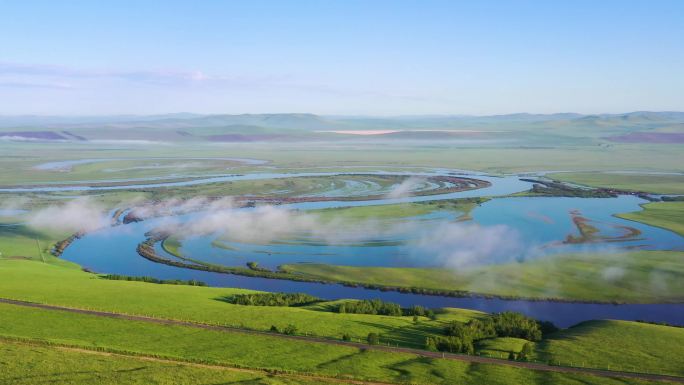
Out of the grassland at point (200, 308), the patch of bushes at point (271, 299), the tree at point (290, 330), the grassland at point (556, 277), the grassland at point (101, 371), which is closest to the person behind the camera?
the grassland at point (101, 371)

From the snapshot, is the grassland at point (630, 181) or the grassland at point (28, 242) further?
the grassland at point (630, 181)

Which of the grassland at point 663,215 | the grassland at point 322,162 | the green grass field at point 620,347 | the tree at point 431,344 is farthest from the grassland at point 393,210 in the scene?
the grassland at point 322,162

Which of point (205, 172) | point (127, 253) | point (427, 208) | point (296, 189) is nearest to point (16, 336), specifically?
point (127, 253)

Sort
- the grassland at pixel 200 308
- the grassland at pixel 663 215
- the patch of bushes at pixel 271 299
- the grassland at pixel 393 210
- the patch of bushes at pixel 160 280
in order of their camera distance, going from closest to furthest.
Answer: the grassland at pixel 200 308
the patch of bushes at pixel 271 299
the patch of bushes at pixel 160 280
the grassland at pixel 663 215
the grassland at pixel 393 210

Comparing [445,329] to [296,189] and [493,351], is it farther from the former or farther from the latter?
[296,189]

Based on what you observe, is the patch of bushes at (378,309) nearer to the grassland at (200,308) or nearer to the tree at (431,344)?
the grassland at (200,308)
